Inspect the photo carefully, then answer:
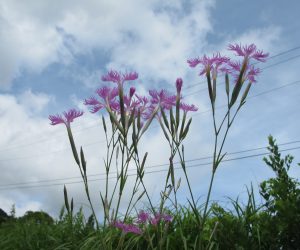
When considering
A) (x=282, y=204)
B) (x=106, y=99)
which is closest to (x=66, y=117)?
(x=106, y=99)

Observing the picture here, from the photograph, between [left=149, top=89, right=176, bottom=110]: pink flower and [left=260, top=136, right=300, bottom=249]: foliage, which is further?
[left=260, top=136, right=300, bottom=249]: foliage

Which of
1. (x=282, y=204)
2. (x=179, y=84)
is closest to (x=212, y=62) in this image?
(x=179, y=84)

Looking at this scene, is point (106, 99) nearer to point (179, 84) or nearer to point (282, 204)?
point (179, 84)

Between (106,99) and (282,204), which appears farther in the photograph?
(282,204)

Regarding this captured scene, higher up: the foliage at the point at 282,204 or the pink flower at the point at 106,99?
the pink flower at the point at 106,99

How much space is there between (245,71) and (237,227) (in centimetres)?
154

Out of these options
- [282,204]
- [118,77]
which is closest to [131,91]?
[118,77]

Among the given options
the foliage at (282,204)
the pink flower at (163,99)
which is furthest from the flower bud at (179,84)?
the foliage at (282,204)

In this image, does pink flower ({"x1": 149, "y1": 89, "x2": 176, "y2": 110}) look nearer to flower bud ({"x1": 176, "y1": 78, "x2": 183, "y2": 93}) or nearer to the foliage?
flower bud ({"x1": 176, "y1": 78, "x2": 183, "y2": 93})

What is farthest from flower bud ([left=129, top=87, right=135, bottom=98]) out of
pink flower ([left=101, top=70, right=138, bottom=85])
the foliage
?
the foliage

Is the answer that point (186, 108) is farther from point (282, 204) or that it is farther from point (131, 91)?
point (282, 204)

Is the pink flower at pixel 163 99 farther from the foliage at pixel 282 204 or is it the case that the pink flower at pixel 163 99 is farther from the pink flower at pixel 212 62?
the foliage at pixel 282 204

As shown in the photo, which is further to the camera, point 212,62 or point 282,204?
point 282,204

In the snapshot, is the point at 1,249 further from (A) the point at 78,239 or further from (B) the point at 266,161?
(B) the point at 266,161
